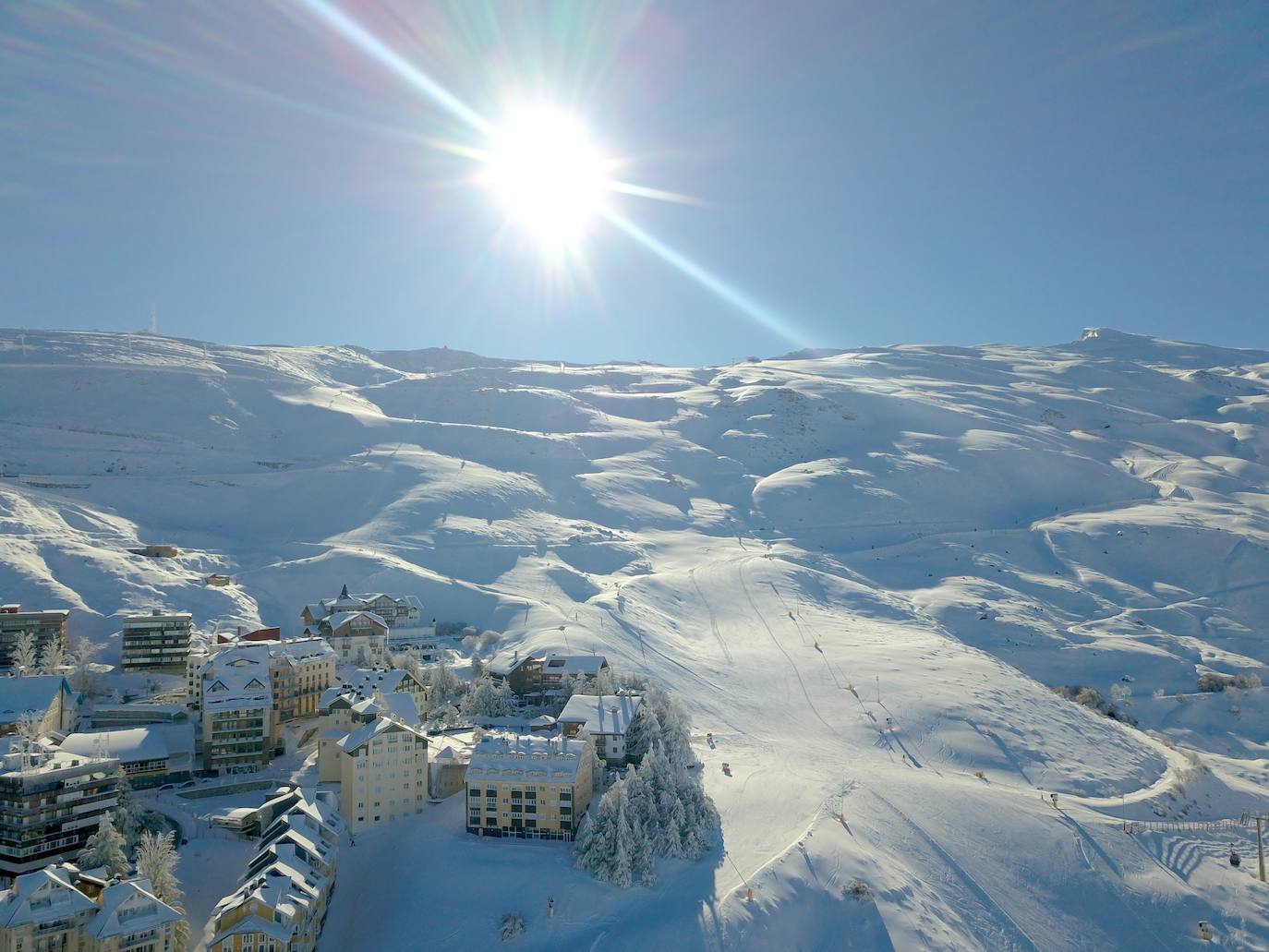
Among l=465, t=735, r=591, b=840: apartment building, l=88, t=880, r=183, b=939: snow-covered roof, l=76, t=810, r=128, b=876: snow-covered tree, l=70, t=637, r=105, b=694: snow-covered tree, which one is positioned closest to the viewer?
l=88, t=880, r=183, b=939: snow-covered roof

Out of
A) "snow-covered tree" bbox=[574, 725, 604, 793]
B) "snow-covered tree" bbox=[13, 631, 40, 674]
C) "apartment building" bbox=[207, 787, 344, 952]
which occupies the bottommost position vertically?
"apartment building" bbox=[207, 787, 344, 952]

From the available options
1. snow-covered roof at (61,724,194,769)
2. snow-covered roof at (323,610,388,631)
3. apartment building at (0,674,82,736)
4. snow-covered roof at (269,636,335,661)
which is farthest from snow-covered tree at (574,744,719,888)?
snow-covered roof at (323,610,388,631)

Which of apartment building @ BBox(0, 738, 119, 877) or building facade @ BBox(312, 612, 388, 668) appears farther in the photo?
building facade @ BBox(312, 612, 388, 668)

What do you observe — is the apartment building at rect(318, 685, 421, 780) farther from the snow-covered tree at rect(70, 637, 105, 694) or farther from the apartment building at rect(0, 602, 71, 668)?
the apartment building at rect(0, 602, 71, 668)

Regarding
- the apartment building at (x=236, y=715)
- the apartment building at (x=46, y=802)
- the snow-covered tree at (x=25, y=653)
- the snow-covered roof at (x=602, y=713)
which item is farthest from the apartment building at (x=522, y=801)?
the snow-covered tree at (x=25, y=653)

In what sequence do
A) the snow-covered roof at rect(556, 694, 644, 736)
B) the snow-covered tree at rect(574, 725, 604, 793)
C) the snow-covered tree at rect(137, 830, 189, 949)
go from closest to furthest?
the snow-covered tree at rect(137, 830, 189, 949) < the snow-covered tree at rect(574, 725, 604, 793) < the snow-covered roof at rect(556, 694, 644, 736)

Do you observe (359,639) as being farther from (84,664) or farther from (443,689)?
(84,664)

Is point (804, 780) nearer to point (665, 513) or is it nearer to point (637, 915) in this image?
point (637, 915)
